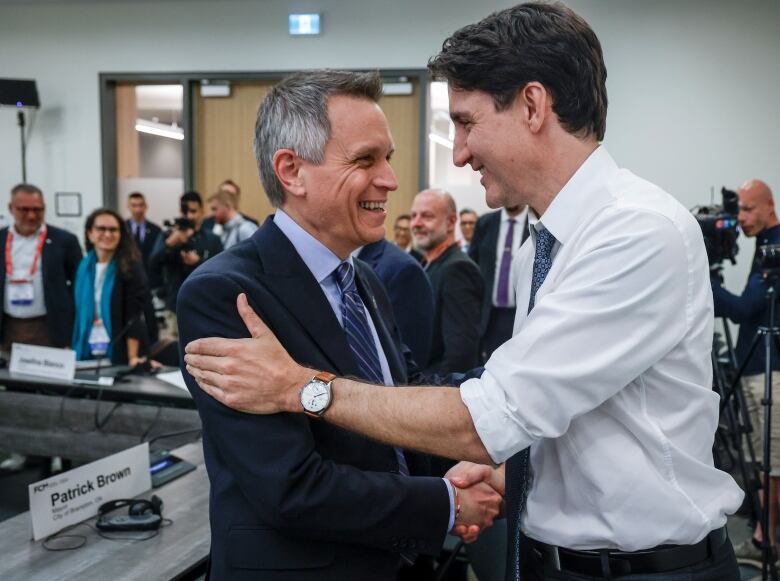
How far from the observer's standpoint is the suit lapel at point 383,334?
148cm

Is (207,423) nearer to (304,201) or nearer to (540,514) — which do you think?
(304,201)

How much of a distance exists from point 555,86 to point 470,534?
741mm

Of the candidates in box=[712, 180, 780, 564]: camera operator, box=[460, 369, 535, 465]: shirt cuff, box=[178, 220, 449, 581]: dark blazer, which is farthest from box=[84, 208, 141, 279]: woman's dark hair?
box=[460, 369, 535, 465]: shirt cuff

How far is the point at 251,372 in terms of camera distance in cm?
108

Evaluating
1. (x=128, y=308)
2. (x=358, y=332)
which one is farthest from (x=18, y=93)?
(x=358, y=332)

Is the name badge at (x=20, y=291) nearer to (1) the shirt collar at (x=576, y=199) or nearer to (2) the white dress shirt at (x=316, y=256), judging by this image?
(2) the white dress shirt at (x=316, y=256)

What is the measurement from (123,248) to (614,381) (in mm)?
3776

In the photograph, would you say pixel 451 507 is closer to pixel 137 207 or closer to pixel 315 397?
pixel 315 397

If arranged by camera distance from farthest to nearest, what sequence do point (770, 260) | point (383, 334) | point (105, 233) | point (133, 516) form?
1. point (105, 233)
2. point (770, 260)
3. point (133, 516)
4. point (383, 334)

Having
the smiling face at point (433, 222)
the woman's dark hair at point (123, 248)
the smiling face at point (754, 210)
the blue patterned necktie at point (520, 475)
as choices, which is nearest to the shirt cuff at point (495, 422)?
the blue patterned necktie at point (520, 475)

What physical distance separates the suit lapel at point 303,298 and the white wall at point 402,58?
5306 mm

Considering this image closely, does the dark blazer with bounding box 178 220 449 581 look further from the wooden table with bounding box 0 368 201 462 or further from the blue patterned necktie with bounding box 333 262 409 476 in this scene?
the wooden table with bounding box 0 368 201 462

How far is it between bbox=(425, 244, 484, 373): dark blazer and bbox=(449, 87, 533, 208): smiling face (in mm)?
2056

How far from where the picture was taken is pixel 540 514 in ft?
3.68
